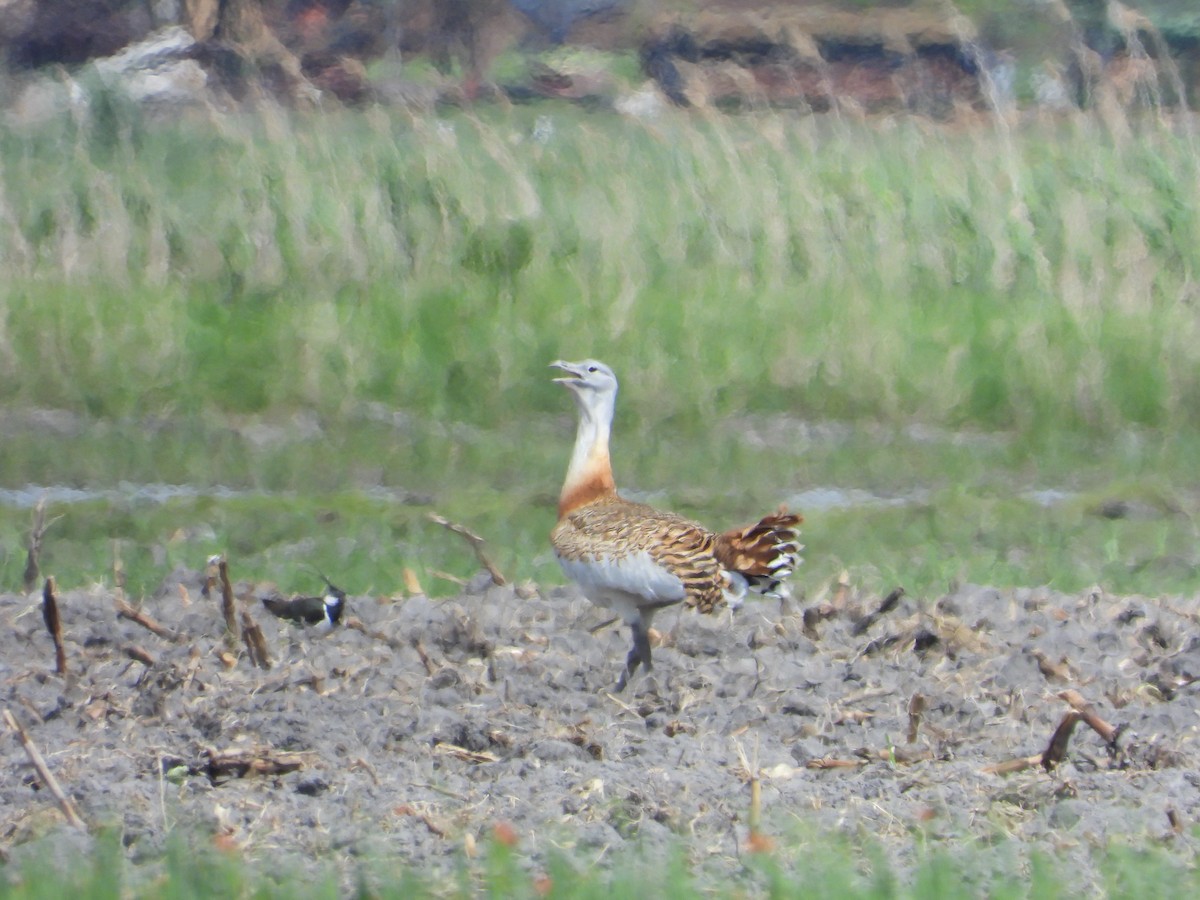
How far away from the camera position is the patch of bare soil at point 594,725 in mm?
3785

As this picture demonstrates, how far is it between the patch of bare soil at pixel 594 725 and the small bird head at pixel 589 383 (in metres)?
0.59

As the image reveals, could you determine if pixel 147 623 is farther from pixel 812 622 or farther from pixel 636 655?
pixel 812 622

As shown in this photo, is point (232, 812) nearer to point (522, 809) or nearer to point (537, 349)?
point (522, 809)

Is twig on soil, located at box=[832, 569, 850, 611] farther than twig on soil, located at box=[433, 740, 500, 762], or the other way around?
twig on soil, located at box=[832, 569, 850, 611]

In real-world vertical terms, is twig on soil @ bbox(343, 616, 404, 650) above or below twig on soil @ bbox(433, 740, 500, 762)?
below

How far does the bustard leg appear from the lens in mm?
4941

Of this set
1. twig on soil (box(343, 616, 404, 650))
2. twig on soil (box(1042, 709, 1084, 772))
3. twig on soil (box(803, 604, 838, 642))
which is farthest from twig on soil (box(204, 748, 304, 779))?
twig on soil (box(803, 604, 838, 642))

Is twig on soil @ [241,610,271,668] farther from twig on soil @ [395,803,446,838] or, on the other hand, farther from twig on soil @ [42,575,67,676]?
twig on soil @ [395,803,446,838]

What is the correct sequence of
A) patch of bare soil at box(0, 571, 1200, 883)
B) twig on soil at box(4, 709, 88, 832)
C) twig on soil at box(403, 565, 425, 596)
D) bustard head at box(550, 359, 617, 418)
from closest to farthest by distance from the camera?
1. twig on soil at box(4, 709, 88, 832)
2. patch of bare soil at box(0, 571, 1200, 883)
3. bustard head at box(550, 359, 617, 418)
4. twig on soil at box(403, 565, 425, 596)

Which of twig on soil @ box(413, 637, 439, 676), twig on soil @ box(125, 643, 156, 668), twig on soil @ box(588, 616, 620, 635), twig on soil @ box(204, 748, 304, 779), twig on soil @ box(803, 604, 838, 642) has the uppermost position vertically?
twig on soil @ box(204, 748, 304, 779)

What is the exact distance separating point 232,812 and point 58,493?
460 centimetres

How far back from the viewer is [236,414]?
9.23m

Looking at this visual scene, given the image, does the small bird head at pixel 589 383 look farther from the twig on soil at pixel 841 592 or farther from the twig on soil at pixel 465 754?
the twig on soil at pixel 465 754

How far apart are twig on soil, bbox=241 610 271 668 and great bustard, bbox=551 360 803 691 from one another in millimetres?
789
